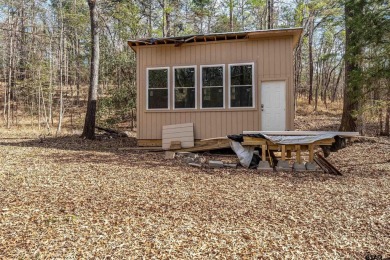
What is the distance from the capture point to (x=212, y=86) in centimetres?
823

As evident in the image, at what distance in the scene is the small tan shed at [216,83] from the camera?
7820 millimetres

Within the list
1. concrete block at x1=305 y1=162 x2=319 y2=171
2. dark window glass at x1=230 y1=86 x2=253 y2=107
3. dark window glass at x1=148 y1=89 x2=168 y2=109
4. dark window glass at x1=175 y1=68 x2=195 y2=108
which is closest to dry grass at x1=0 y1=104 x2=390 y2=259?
concrete block at x1=305 y1=162 x2=319 y2=171

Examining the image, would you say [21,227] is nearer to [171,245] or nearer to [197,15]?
[171,245]

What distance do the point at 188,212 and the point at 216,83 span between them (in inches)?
214

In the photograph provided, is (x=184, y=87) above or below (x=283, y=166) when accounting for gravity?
above

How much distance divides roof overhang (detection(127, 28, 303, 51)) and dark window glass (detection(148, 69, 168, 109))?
0.83 meters

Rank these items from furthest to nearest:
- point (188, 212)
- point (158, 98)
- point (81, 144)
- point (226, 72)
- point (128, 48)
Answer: point (128, 48), point (81, 144), point (158, 98), point (226, 72), point (188, 212)

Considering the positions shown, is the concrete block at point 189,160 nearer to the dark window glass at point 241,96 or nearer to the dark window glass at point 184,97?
the dark window glass at point 184,97

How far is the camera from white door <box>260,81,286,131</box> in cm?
782

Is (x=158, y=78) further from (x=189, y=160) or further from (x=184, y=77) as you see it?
(x=189, y=160)

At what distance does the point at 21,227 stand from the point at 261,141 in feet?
14.4

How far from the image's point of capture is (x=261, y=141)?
5.87 metres

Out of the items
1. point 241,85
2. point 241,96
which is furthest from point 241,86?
point 241,96

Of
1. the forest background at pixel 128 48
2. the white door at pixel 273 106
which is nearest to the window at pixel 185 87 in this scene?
the white door at pixel 273 106
